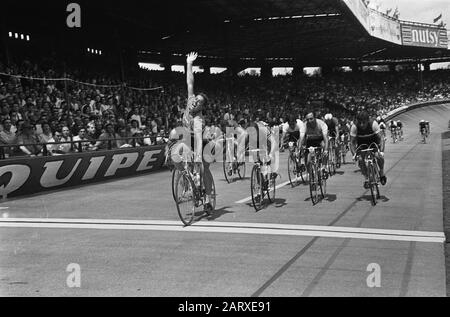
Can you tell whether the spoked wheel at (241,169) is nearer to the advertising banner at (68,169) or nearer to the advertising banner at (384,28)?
the advertising banner at (68,169)

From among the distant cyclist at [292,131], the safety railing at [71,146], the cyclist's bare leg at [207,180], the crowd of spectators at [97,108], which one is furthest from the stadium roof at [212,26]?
the cyclist's bare leg at [207,180]

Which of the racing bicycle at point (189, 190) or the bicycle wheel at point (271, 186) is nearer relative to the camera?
the racing bicycle at point (189, 190)

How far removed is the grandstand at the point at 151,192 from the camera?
5656 mm

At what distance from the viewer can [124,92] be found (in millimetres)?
25500

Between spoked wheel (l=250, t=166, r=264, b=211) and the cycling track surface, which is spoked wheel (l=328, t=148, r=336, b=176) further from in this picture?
spoked wheel (l=250, t=166, r=264, b=211)

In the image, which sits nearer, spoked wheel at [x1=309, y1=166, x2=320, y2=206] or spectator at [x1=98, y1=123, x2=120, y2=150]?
spoked wheel at [x1=309, y1=166, x2=320, y2=206]

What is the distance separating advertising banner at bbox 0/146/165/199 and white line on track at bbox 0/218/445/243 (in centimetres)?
315

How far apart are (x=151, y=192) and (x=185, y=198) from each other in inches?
177

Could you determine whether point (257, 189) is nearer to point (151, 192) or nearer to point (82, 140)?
point (151, 192)

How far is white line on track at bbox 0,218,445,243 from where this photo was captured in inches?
296

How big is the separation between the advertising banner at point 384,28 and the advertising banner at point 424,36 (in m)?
1.58

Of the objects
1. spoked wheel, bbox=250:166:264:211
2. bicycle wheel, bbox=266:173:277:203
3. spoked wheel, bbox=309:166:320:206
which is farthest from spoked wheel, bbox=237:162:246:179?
spoked wheel, bbox=250:166:264:211

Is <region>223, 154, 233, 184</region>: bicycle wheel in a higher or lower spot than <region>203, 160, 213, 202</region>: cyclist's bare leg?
lower
